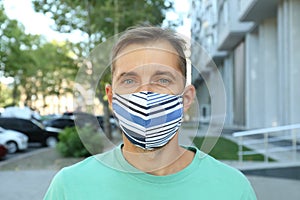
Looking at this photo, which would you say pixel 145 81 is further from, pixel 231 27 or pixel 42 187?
pixel 231 27

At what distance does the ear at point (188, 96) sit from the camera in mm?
1461

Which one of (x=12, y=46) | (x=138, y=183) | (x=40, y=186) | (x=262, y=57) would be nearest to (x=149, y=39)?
(x=138, y=183)

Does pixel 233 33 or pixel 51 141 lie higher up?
pixel 233 33

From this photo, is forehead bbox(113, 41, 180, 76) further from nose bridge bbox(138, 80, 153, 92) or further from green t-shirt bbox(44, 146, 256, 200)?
green t-shirt bbox(44, 146, 256, 200)

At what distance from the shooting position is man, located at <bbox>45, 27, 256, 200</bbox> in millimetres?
1328

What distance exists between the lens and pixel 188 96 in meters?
1.49

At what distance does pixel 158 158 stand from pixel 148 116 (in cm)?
18

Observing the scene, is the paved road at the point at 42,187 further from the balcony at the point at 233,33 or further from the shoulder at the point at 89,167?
the balcony at the point at 233,33

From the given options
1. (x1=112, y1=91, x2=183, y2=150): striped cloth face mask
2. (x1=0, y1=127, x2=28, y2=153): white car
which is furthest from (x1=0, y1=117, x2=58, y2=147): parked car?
(x1=112, y1=91, x2=183, y2=150): striped cloth face mask

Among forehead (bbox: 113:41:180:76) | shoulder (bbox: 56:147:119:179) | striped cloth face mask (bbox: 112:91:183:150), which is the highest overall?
forehead (bbox: 113:41:180:76)

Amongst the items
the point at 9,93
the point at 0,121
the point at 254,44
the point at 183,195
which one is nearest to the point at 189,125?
the point at 183,195

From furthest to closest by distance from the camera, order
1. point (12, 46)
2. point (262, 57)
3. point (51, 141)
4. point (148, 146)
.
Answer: point (12, 46), point (262, 57), point (51, 141), point (148, 146)

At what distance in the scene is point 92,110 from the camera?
60.7 inches

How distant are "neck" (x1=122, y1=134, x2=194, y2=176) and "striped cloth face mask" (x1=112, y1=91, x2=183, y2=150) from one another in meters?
0.04
